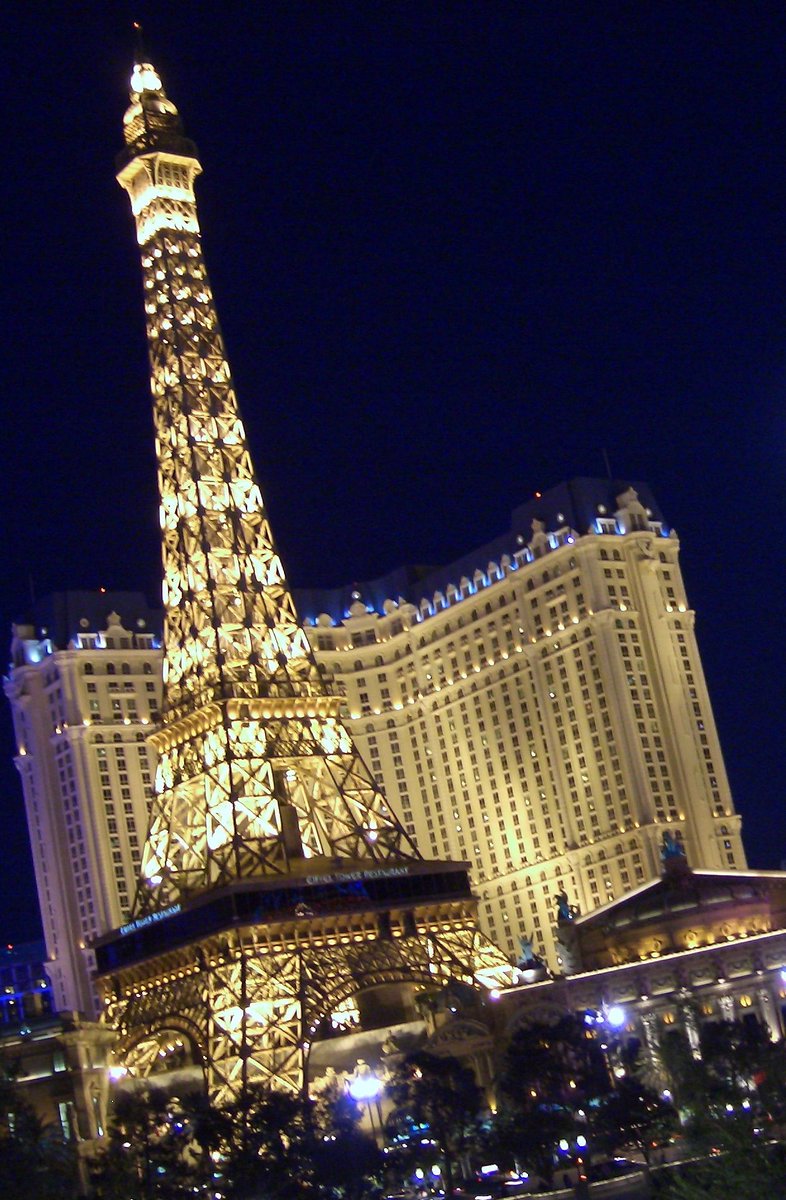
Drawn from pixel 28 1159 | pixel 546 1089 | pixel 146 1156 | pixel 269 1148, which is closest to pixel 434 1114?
pixel 546 1089

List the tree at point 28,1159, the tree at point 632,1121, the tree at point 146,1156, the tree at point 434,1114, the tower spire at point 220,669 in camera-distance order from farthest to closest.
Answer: the tower spire at point 220,669
the tree at point 434,1114
the tree at point 632,1121
the tree at point 146,1156
the tree at point 28,1159

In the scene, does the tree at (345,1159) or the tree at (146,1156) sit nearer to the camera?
the tree at (345,1159)

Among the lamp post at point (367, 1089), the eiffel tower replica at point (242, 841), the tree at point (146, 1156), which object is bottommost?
the tree at point (146, 1156)

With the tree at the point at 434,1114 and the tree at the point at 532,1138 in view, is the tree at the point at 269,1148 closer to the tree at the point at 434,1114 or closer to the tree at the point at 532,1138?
the tree at the point at 434,1114

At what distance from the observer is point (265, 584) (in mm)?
160125

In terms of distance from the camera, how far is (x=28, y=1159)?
103000 mm

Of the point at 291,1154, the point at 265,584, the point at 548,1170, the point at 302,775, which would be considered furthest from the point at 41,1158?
the point at 265,584

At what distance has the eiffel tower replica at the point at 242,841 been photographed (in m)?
144

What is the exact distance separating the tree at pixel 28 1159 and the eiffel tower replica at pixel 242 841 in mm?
18253

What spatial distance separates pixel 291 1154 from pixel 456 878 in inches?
1961

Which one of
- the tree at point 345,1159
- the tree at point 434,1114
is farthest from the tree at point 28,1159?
the tree at point 434,1114

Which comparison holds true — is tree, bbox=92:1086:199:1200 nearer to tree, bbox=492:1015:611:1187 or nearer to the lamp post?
the lamp post

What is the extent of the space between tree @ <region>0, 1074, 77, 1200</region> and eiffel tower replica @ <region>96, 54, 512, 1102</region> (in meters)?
18.3

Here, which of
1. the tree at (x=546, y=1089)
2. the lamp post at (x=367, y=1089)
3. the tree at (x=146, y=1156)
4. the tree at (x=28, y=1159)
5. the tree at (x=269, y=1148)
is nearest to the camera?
the tree at (x=28, y=1159)
